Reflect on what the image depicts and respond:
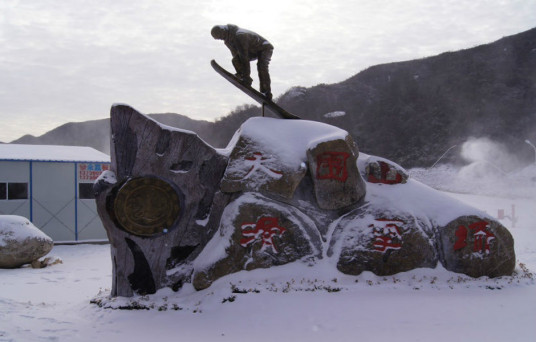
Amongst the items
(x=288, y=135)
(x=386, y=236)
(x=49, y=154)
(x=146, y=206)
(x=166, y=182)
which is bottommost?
(x=386, y=236)

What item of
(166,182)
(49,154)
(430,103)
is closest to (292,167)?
(166,182)

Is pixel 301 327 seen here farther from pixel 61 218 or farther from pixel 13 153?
pixel 13 153

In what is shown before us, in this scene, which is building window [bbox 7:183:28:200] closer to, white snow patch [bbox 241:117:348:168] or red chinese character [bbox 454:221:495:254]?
white snow patch [bbox 241:117:348:168]

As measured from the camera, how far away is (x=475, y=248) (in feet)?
22.7

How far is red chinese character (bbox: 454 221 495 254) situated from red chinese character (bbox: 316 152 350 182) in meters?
2.09

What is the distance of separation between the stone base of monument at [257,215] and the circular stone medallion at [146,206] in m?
0.01

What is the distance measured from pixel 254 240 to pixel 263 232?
18 centimetres

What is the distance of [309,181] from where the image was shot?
6.99 meters

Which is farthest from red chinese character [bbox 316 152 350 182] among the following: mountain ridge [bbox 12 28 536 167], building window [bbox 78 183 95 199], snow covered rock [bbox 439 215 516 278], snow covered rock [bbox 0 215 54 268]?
mountain ridge [bbox 12 28 536 167]

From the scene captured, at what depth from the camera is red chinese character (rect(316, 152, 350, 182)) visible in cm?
677

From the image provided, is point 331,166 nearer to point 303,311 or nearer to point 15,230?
point 303,311

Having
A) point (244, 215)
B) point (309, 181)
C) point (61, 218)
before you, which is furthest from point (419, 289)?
point (61, 218)

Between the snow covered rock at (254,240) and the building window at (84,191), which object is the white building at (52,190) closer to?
the building window at (84,191)

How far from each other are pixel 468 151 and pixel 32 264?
30.0 meters
